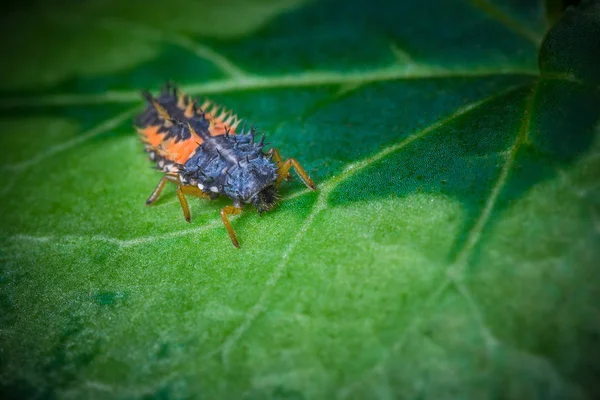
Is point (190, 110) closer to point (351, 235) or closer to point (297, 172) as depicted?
point (297, 172)

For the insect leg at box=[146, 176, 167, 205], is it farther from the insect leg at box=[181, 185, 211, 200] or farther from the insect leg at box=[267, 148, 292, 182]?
the insect leg at box=[267, 148, 292, 182]

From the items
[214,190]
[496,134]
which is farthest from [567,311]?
[214,190]

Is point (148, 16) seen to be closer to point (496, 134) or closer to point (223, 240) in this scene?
point (223, 240)

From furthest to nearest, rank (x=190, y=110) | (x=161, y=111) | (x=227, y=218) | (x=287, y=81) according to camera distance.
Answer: (x=287, y=81) → (x=190, y=110) → (x=161, y=111) → (x=227, y=218)

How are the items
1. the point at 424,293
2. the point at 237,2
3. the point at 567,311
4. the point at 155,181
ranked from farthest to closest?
the point at 237,2, the point at 155,181, the point at 424,293, the point at 567,311

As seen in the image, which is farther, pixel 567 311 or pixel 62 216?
pixel 62 216

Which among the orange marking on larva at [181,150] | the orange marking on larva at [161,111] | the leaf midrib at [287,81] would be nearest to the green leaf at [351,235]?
the leaf midrib at [287,81]

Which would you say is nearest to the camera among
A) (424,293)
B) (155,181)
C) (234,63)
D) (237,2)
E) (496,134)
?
(424,293)

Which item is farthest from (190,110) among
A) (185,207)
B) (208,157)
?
(185,207)
